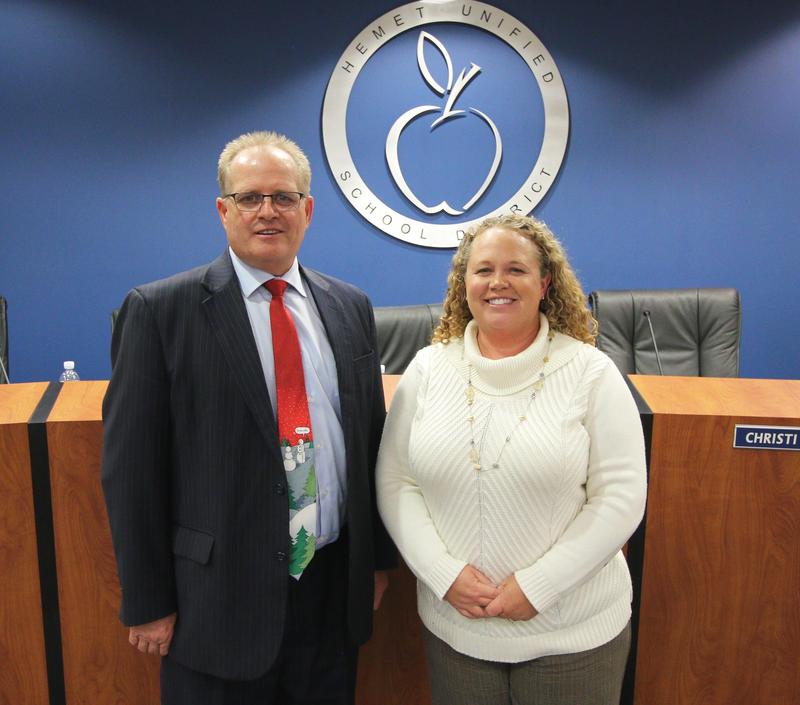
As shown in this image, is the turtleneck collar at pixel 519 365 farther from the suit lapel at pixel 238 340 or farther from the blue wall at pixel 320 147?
the blue wall at pixel 320 147

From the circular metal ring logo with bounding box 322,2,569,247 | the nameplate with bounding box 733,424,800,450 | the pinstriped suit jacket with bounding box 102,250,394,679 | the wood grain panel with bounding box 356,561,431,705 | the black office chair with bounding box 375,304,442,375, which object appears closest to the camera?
the pinstriped suit jacket with bounding box 102,250,394,679

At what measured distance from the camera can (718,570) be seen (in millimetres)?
1394

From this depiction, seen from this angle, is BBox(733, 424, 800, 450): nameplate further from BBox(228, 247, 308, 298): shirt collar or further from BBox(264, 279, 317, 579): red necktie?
BBox(228, 247, 308, 298): shirt collar

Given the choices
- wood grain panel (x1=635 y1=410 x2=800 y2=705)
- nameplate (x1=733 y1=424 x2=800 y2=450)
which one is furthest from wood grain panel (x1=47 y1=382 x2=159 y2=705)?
nameplate (x1=733 y1=424 x2=800 y2=450)

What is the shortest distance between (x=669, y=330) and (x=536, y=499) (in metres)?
1.96

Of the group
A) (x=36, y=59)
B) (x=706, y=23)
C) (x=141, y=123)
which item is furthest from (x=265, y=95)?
(x=706, y=23)

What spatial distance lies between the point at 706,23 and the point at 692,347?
Result: 1.60 metres

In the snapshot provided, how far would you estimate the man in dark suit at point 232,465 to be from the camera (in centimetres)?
112

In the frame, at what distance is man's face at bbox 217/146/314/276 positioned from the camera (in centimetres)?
118

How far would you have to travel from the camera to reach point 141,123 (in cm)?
337

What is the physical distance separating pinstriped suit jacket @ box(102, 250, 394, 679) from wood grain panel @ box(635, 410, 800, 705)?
29.6 inches

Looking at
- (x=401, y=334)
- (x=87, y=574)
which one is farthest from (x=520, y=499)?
(x=401, y=334)

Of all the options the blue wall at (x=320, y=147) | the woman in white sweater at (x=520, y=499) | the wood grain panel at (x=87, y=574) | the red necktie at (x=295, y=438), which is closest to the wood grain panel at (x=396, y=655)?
the woman in white sweater at (x=520, y=499)

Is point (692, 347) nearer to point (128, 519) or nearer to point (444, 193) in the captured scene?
point (444, 193)
